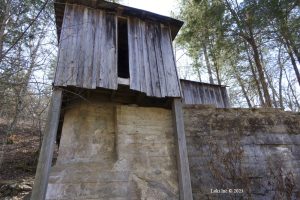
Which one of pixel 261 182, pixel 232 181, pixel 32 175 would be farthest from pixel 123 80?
pixel 32 175

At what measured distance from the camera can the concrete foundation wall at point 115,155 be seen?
528 cm

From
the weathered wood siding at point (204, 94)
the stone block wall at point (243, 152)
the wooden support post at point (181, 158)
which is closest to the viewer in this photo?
the wooden support post at point (181, 158)

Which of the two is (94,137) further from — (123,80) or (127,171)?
(123,80)

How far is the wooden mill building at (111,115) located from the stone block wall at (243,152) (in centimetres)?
81

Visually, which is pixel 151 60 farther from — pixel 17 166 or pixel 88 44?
pixel 17 166

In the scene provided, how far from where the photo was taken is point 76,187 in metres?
5.20

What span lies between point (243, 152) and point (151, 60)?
137 inches

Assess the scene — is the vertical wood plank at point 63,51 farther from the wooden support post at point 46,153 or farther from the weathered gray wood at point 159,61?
the weathered gray wood at point 159,61

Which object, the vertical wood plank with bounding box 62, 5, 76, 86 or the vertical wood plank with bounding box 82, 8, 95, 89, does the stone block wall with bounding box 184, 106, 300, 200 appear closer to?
the vertical wood plank with bounding box 82, 8, 95, 89

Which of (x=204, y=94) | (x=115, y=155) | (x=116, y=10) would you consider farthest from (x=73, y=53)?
(x=204, y=94)

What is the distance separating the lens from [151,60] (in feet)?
21.8

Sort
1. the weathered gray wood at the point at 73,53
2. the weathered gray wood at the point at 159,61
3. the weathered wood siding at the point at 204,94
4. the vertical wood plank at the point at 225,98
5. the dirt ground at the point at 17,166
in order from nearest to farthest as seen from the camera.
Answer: the weathered gray wood at the point at 73,53, the weathered gray wood at the point at 159,61, the dirt ground at the point at 17,166, the weathered wood siding at the point at 204,94, the vertical wood plank at the point at 225,98

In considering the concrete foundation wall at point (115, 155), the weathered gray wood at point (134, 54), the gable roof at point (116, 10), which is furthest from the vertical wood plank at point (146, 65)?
the concrete foundation wall at point (115, 155)

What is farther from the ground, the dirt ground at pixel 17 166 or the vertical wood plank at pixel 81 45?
the vertical wood plank at pixel 81 45
